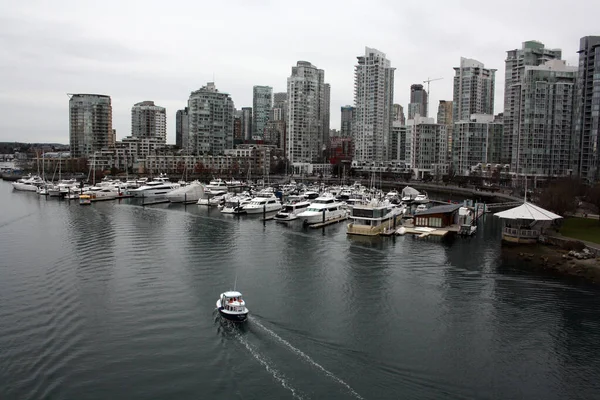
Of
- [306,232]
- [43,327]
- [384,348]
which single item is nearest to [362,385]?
[384,348]

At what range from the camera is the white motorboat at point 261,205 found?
187 ft

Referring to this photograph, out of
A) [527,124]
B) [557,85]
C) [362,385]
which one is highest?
[557,85]

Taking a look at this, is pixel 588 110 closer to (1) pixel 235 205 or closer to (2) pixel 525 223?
(2) pixel 525 223

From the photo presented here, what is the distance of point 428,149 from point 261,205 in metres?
91.5

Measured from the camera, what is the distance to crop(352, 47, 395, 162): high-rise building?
157 meters

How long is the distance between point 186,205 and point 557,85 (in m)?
78.3

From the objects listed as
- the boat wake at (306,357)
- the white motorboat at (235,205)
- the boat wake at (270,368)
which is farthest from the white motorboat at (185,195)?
the boat wake at (270,368)

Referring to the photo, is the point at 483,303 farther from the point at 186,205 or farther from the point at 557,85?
the point at 557,85

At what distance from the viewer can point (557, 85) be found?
331 feet

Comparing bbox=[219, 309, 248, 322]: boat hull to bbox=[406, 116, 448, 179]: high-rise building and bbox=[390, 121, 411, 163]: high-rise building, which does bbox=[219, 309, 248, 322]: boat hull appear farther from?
bbox=[390, 121, 411, 163]: high-rise building

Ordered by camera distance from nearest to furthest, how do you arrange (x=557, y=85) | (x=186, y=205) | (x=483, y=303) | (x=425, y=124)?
1. (x=483, y=303)
2. (x=186, y=205)
3. (x=557, y=85)
4. (x=425, y=124)

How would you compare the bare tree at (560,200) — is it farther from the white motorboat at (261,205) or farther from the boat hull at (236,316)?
the boat hull at (236,316)

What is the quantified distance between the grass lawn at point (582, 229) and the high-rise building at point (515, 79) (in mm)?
65410

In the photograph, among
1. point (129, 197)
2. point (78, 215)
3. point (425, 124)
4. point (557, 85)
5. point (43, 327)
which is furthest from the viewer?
point (425, 124)
